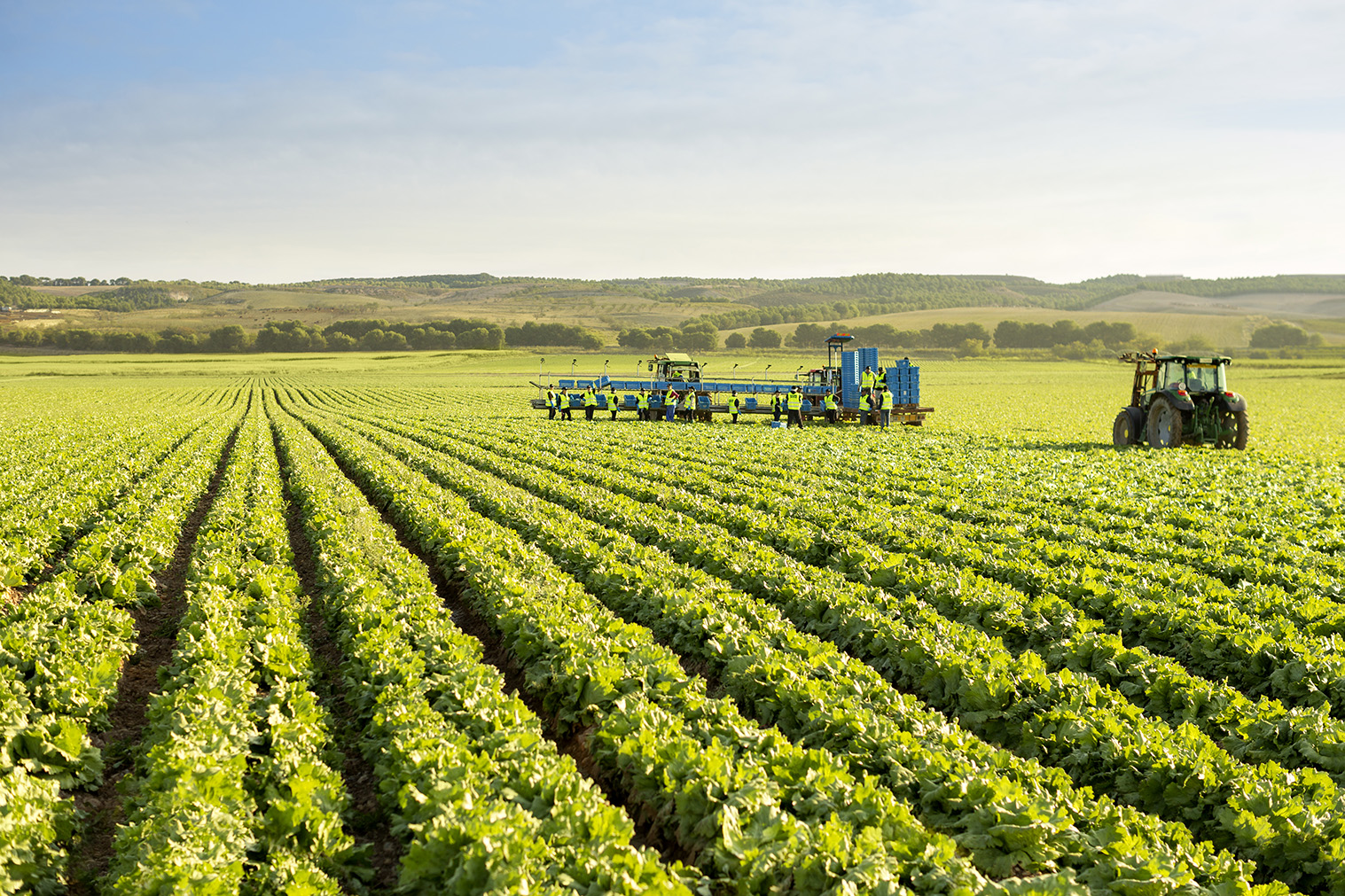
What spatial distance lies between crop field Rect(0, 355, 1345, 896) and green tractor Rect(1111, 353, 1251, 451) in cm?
643

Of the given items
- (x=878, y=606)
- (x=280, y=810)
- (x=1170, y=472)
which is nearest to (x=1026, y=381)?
(x=1170, y=472)

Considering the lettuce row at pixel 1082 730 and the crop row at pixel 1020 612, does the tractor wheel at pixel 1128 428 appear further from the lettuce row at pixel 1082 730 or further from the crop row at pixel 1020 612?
the lettuce row at pixel 1082 730

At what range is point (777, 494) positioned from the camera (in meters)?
15.8

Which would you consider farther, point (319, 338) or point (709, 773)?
point (319, 338)

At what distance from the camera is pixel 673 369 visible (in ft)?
118

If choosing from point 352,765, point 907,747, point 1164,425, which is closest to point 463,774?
point 352,765

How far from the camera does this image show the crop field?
15.7ft

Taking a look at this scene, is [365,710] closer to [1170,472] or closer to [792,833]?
[792,833]

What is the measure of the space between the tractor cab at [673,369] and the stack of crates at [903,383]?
815 centimetres

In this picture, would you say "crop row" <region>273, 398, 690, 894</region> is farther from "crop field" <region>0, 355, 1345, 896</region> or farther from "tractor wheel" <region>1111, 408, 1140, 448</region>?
"tractor wheel" <region>1111, 408, 1140, 448</region>

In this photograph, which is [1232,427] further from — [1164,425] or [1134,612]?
[1134,612]

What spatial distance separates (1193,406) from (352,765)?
22934mm

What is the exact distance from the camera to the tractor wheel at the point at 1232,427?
2270cm

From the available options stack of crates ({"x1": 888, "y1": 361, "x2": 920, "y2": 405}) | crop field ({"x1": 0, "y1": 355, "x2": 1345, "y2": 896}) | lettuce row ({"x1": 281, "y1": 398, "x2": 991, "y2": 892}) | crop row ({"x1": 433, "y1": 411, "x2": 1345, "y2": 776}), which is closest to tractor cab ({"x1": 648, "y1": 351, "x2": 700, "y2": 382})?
stack of crates ({"x1": 888, "y1": 361, "x2": 920, "y2": 405})
